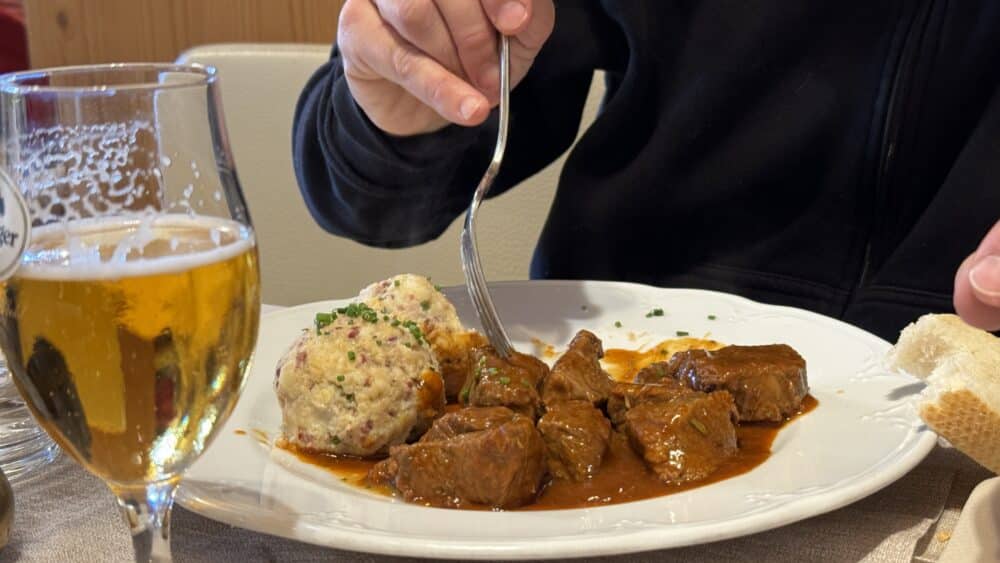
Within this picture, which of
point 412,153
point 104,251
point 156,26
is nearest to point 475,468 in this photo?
point 104,251

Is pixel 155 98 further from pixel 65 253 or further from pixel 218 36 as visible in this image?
pixel 218 36

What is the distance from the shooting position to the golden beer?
749mm

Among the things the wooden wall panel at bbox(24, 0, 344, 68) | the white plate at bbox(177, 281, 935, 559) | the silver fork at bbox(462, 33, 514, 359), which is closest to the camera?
the white plate at bbox(177, 281, 935, 559)

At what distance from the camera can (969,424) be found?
1105 millimetres

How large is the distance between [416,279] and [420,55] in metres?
0.33

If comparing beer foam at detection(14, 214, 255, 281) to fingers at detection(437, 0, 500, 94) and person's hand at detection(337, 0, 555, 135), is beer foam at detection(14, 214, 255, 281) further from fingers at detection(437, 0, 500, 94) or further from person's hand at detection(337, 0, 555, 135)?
fingers at detection(437, 0, 500, 94)

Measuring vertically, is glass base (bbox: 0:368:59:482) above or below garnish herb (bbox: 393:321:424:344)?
below

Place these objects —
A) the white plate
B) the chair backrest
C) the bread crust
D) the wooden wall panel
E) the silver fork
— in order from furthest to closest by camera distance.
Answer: the wooden wall panel, the chair backrest, the silver fork, the bread crust, the white plate

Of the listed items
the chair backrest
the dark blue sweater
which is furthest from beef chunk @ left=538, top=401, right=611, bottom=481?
the chair backrest

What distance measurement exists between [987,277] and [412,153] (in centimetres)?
113

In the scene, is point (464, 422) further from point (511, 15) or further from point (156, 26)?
point (156, 26)

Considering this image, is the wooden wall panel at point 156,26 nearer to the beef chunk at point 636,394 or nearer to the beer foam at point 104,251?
the beef chunk at point 636,394

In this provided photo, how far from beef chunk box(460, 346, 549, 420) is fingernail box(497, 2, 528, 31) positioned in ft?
1.55

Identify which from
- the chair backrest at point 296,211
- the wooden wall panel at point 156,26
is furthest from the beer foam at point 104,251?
the wooden wall panel at point 156,26
